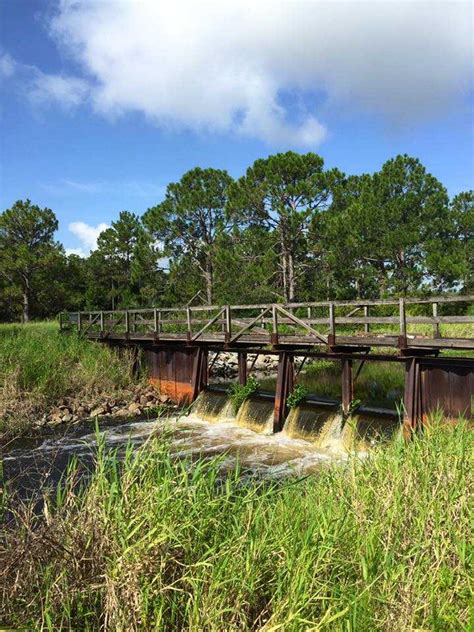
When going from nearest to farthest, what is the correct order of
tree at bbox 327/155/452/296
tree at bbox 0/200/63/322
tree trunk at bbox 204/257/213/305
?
tree at bbox 327/155/452/296 → tree trunk at bbox 204/257/213/305 → tree at bbox 0/200/63/322

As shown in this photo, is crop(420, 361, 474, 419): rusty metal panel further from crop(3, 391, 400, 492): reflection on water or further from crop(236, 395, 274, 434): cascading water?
crop(236, 395, 274, 434): cascading water

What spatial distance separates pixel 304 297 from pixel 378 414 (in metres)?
22.6

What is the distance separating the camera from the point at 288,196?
33.9m

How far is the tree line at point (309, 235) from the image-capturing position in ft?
105

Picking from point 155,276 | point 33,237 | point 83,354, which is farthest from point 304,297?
point 33,237

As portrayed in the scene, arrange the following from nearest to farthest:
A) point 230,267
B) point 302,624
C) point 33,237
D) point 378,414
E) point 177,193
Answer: point 302,624
point 378,414
point 230,267
point 177,193
point 33,237

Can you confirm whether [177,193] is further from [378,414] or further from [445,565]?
[445,565]

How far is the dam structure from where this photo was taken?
11.4 metres

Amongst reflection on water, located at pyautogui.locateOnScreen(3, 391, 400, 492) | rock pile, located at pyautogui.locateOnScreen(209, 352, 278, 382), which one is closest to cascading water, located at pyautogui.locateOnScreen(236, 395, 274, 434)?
reflection on water, located at pyautogui.locateOnScreen(3, 391, 400, 492)

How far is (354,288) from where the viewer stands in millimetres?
34219

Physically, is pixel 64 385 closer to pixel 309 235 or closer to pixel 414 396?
pixel 414 396

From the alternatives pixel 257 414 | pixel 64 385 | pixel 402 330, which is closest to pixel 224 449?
pixel 257 414

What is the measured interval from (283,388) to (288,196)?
21498 mm

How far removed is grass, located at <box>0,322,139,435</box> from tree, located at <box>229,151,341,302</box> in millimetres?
15815
